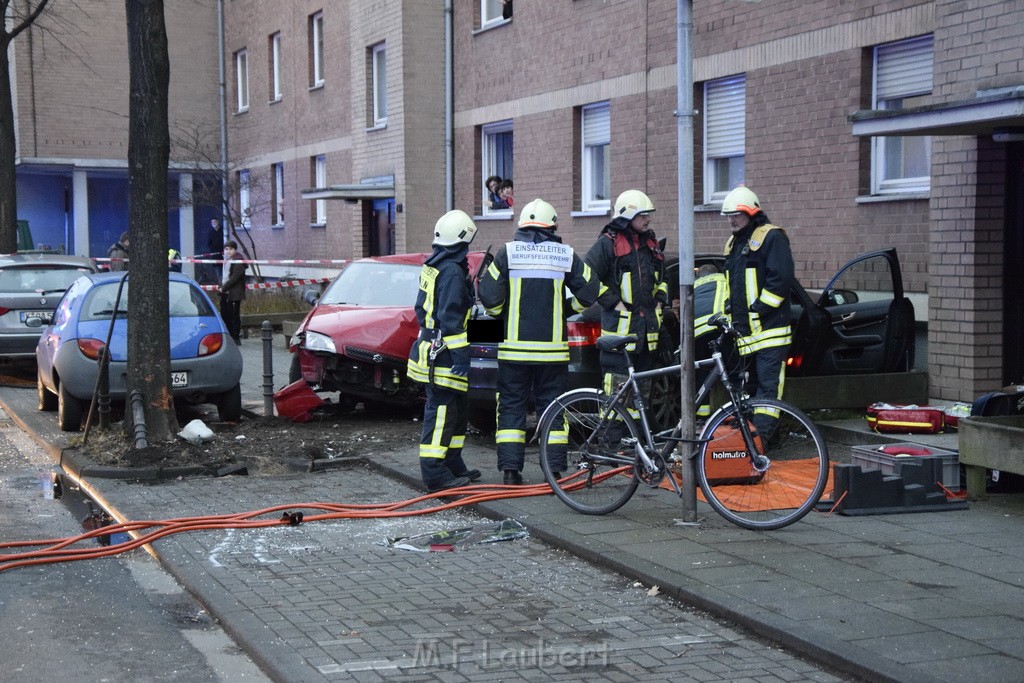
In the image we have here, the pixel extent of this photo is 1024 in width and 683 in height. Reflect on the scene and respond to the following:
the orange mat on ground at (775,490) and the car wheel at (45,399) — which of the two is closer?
the orange mat on ground at (775,490)

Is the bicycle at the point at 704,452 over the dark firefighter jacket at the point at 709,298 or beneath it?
beneath

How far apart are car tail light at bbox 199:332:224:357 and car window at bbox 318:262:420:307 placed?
1118 millimetres

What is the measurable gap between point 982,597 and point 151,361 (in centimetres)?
718

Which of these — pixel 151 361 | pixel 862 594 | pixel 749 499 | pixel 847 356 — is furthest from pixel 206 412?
pixel 862 594

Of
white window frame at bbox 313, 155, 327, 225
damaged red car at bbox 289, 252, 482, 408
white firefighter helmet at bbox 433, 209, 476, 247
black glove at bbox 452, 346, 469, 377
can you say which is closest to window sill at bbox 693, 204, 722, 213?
damaged red car at bbox 289, 252, 482, 408

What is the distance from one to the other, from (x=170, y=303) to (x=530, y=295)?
18.2ft

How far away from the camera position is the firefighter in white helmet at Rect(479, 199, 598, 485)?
863 centimetres

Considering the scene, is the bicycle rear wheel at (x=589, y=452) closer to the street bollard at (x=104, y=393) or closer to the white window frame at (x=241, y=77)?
the street bollard at (x=104, y=393)

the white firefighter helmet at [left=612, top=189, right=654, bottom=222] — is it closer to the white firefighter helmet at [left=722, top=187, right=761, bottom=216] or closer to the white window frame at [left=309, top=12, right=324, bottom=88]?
the white firefighter helmet at [left=722, top=187, right=761, bottom=216]

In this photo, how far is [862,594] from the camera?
19.5 ft

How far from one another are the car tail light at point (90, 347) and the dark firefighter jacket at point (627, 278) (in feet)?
17.2

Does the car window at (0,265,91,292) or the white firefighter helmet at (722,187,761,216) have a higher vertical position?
the white firefighter helmet at (722,187,761,216)

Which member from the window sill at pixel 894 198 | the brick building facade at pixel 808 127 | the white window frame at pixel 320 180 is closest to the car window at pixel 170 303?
the brick building facade at pixel 808 127

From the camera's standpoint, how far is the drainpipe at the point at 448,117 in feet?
70.9
